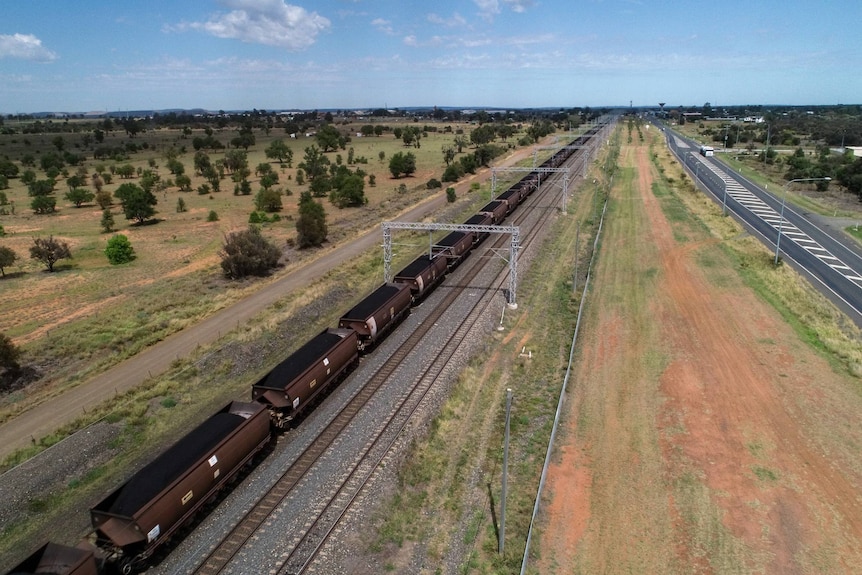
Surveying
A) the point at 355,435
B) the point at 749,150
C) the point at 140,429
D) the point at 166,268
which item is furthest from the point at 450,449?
the point at 749,150

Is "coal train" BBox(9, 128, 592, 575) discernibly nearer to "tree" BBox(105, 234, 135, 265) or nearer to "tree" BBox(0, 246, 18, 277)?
"tree" BBox(105, 234, 135, 265)

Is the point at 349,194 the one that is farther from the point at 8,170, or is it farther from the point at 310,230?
the point at 8,170

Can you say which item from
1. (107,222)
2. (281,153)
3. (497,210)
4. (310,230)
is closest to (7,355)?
(310,230)

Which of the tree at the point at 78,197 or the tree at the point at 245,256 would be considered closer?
the tree at the point at 245,256

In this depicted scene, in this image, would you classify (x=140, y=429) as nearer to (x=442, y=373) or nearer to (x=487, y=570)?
(x=442, y=373)

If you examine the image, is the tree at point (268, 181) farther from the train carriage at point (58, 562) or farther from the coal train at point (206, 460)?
the train carriage at point (58, 562)

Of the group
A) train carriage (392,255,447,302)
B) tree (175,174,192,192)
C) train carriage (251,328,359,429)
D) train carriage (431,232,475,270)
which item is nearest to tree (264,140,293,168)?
tree (175,174,192,192)

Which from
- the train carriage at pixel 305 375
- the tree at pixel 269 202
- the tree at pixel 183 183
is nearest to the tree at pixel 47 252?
the tree at pixel 269 202
